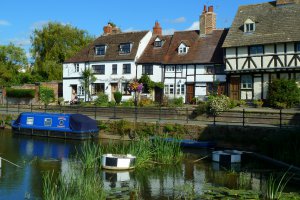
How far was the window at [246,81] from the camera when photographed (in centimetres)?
3581

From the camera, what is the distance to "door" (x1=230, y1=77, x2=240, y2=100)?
120 feet

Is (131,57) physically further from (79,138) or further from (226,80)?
(79,138)

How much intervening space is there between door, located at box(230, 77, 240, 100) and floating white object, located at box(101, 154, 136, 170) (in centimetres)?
2162

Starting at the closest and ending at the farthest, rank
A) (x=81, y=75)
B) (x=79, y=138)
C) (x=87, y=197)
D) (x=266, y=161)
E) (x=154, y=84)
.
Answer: (x=87, y=197)
(x=266, y=161)
(x=79, y=138)
(x=154, y=84)
(x=81, y=75)

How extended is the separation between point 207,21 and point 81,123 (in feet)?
67.5

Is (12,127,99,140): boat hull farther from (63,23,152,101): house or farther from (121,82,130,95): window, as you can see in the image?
(121,82,130,95): window

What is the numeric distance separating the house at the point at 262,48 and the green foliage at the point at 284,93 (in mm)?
1597

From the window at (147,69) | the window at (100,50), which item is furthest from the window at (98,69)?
the window at (147,69)

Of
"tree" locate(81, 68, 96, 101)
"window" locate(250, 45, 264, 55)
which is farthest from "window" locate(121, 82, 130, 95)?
"window" locate(250, 45, 264, 55)

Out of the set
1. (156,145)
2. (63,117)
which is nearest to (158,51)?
(63,117)

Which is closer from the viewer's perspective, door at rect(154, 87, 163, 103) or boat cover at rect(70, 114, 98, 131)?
boat cover at rect(70, 114, 98, 131)

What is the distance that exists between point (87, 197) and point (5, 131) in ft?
77.2

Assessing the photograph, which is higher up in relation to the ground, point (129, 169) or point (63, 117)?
point (63, 117)

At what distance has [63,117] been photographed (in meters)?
28.5
